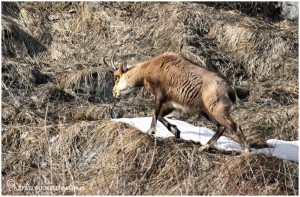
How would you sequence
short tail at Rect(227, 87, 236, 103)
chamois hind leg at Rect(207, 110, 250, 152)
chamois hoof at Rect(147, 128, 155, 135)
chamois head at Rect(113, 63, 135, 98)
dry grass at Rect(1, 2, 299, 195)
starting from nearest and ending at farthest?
dry grass at Rect(1, 2, 299, 195) → chamois hind leg at Rect(207, 110, 250, 152) → short tail at Rect(227, 87, 236, 103) → chamois hoof at Rect(147, 128, 155, 135) → chamois head at Rect(113, 63, 135, 98)

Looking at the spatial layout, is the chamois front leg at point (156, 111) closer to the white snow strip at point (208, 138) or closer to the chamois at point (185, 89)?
the chamois at point (185, 89)

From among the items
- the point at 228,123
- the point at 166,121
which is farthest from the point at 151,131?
the point at 228,123

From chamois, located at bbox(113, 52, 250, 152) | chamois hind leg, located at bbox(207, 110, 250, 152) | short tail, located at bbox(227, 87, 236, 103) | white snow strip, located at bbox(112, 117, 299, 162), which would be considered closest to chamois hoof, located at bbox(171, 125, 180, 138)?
chamois, located at bbox(113, 52, 250, 152)

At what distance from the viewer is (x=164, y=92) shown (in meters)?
8.35

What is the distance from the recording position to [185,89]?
8102mm

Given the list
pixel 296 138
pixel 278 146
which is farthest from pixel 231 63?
pixel 278 146

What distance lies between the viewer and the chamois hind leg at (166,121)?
8.26 m

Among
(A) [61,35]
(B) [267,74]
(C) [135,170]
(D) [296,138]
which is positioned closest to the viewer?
(C) [135,170]

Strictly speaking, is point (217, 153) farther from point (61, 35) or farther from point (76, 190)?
point (61, 35)

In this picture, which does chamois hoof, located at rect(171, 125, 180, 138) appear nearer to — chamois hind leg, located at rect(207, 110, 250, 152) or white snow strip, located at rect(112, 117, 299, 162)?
white snow strip, located at rect(112, 117, 299, 162)

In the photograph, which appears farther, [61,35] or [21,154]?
[61,35]

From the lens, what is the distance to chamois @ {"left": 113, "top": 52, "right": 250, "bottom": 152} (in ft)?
25.2

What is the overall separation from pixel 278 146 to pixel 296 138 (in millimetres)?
1243

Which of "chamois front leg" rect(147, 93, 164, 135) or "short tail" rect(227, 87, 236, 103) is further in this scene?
"chamois front leg" rect(147, 93, 164, 135)
